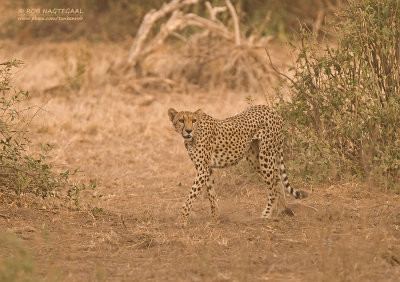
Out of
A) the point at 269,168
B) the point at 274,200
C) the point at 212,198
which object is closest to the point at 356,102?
the point at 269,168

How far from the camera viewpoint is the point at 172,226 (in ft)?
20.4

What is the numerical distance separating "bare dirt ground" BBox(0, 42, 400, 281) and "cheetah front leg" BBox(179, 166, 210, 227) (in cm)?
10

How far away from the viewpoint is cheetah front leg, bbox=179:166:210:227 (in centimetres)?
621

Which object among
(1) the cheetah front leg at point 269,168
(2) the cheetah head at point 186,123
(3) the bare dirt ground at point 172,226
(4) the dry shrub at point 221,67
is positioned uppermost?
(4) the dry shrub at point 221,67

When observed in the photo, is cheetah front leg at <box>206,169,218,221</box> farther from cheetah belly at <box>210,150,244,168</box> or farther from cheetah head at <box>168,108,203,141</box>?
cheetah head at <box>168,108,203,141</box>

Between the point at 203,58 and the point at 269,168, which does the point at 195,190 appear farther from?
the point at 203,58

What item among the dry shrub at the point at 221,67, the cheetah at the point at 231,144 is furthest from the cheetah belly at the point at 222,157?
the dry shrub at the point at 221,67

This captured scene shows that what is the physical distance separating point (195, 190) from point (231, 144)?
1.81ft

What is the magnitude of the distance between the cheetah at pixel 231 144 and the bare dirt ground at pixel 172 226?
270mm

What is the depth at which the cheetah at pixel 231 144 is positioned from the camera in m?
6.33

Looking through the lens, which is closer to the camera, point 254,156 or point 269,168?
point 269,168

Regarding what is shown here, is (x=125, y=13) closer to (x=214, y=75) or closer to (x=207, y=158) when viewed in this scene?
(x=214, y=75)

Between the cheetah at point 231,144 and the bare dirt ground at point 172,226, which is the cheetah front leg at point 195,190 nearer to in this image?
the cheetah at point 231,144

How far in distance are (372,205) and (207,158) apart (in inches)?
61.3
